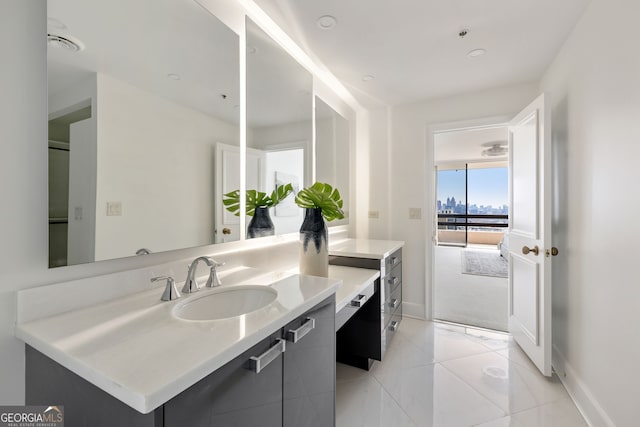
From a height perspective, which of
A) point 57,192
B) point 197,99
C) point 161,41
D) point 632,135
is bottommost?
point 57,192

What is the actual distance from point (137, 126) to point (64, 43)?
302mm

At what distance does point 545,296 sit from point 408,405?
46.7 inches

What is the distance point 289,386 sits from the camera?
36.0 inches

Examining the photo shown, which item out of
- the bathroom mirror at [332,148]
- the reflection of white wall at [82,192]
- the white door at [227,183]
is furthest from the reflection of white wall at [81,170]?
the bathroom mirror at [332,148]

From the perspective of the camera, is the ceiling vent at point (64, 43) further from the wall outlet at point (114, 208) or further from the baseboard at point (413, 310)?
the baseboard at point (413, 310)

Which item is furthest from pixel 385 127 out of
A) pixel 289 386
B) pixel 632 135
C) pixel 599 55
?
pixel 289 386

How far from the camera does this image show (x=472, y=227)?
796cm

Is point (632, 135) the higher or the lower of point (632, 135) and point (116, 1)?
the lower

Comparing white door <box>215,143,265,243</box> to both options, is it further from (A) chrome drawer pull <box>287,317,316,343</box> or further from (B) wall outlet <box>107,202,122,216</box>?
(A) chrome drawer pull <box>287,317,316,343</box>

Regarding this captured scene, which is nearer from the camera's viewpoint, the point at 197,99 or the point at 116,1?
the point at 116,1

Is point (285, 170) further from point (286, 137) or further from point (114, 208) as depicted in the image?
point (114, 208)

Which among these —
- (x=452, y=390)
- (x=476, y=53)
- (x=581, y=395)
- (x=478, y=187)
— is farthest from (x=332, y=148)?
(x=478, y=187)

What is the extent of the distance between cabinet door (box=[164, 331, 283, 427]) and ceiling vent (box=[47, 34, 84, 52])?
111 cm

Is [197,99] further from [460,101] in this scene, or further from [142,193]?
[460,101]
